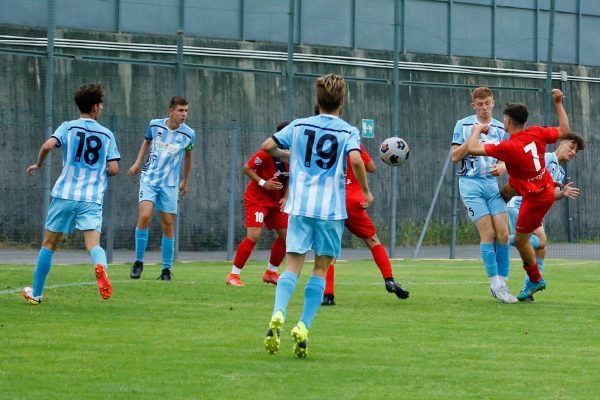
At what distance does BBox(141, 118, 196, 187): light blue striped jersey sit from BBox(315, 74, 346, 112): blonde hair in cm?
683

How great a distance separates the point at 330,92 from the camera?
8.81 m

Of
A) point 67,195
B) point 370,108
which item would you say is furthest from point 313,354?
point 370,108

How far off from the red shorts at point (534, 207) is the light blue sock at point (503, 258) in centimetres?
68

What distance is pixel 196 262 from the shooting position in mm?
21141

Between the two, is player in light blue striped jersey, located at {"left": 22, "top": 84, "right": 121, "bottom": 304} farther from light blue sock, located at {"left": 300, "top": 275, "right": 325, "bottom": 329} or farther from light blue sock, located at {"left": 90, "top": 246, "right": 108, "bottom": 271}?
light blue sock, located at {"left": 300, "top": 275, "right": 325, "bottom": 329}

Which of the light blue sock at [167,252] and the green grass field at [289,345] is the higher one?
the light blue sock at [167,252]

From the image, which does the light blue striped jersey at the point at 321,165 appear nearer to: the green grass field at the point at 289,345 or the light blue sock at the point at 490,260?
the green grass field at the point at 289,345

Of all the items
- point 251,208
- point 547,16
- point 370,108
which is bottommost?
point 251,208

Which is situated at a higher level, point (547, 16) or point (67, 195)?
point (547, 16)

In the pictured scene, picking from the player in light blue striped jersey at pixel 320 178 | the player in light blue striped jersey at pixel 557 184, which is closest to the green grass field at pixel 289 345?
the player in light blue striped jersey at pixel 320 178

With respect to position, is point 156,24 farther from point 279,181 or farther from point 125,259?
point 279,181

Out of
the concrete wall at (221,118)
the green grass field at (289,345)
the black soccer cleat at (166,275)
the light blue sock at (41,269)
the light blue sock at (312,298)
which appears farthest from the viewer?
the concrete wall at (221,118)

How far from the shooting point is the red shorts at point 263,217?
1481 centimetres

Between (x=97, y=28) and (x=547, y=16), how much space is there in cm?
1225
